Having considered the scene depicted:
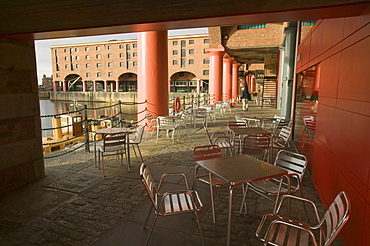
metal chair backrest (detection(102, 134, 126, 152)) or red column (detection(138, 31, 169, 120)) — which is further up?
red column (detection(138, 31, 169, 120))

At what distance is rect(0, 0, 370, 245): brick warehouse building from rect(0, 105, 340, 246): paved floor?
0.54 meters

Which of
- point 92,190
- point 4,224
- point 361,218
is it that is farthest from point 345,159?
point 4,224

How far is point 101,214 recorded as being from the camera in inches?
118

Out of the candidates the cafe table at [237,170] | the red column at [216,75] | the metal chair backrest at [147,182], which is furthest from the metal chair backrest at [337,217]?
the red column at [216,75]

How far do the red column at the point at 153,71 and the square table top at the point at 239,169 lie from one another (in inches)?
232

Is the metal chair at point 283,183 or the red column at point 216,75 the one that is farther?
Answer: the red column at point 216,75

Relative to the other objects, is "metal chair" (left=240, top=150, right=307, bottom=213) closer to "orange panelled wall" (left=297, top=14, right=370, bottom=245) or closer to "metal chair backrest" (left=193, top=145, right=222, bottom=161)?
"orange panelled wall" (left=297, top=14, right=370, bottom=245)

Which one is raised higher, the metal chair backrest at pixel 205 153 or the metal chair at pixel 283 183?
the metal chair backrest at pixel 205 153

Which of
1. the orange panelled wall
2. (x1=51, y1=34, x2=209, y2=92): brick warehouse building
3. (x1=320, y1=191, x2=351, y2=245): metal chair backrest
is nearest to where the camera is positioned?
(x1=320, y1=191, x2=351, y2=245): metal chair backrest

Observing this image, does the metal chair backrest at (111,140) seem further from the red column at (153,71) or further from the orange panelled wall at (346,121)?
the red column at (153,71)

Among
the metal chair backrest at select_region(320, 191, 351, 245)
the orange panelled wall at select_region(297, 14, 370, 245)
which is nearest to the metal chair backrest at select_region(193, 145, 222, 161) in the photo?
the orange panelled wall at select_region(297, 14, 370, 245)

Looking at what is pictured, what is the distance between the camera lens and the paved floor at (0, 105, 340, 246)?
2527mm

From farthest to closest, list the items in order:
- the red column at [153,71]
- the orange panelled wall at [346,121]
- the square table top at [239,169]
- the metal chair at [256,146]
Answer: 1. the red column at [153,71]
2. the metal chair at [256,146]
3. the square table top at [239,169]
4. the orange panelled wall at [346,121]

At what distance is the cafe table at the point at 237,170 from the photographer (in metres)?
2.24
